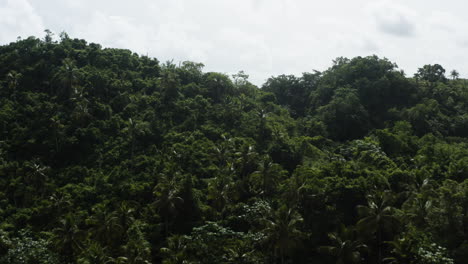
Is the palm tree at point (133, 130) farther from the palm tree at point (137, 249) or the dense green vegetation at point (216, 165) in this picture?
the palm tree at point (137, 249)

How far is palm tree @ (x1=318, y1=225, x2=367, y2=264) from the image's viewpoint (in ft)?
109

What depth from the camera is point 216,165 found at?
49.8m

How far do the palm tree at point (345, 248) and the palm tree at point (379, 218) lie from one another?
1.15 meters

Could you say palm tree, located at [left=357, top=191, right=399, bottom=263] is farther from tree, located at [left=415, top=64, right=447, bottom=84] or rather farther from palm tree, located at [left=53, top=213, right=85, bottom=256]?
tree, located at [left=415, top=64, right=447, bottom=84]

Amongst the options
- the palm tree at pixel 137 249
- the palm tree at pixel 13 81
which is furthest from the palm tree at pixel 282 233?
the palm tree at pixel 13 81

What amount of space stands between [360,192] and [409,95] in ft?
118

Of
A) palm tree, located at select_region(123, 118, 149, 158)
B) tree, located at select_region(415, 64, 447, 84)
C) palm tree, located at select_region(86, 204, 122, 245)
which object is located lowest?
palm tree, located at select_region(86, 204, 122, 245)

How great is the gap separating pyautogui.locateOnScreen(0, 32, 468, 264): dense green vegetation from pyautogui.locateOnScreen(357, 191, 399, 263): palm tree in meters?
0.09

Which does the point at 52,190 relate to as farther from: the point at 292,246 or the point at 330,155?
the point at 330,155

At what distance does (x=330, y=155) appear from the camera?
50.7 metres

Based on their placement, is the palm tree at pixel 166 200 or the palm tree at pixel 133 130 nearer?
the palm tree at pixel 166 200

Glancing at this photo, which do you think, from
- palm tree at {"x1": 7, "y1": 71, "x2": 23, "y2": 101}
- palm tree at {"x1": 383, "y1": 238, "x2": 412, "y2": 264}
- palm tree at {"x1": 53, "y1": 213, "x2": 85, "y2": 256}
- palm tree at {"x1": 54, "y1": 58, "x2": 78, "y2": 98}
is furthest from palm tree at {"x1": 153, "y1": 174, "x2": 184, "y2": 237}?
palm tree at {"x1": 7, "y1": 71, "x2": 23, "y2": 101}

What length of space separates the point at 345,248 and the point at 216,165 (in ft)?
65.3

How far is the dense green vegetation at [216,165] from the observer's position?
3428cm
